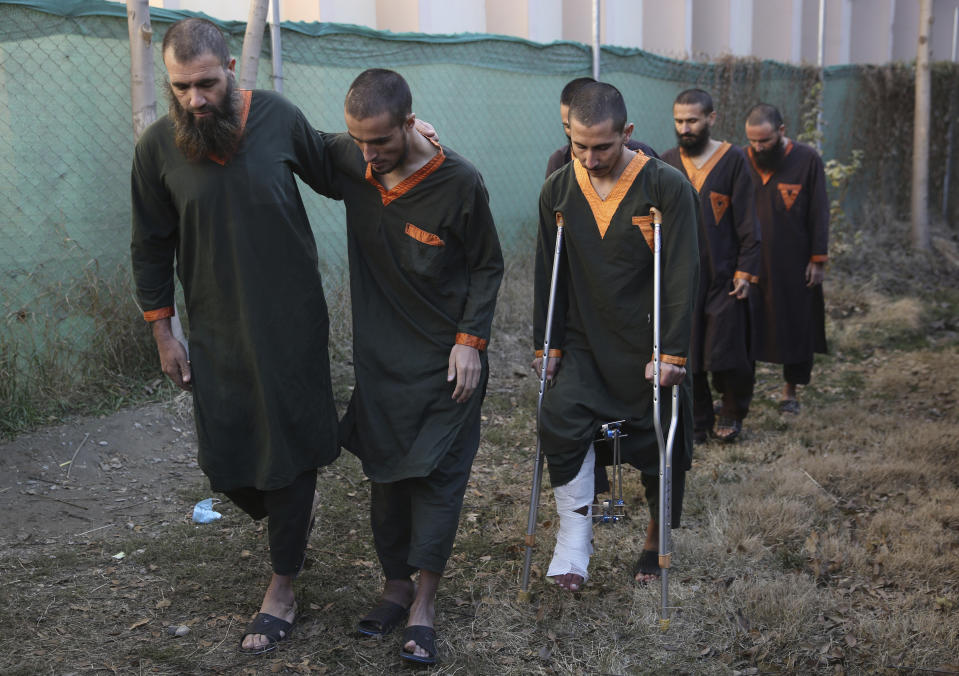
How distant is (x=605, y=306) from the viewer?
3.78 m

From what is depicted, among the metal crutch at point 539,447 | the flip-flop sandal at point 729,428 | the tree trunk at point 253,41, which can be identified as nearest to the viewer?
the metal crutch at point 539,447

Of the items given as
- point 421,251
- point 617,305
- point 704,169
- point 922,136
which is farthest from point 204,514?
point 922,136

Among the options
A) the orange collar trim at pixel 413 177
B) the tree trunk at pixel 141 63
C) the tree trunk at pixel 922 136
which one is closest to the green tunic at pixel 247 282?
the orange collar trim at pixel 413 177

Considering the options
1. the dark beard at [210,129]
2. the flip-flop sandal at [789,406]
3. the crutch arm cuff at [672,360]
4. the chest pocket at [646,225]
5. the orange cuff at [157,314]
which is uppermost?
the dark beard at [210,129]

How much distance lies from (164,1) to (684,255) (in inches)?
277

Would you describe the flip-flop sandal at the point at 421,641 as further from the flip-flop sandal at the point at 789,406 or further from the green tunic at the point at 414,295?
the flip-flop sandal at the point at 789,406

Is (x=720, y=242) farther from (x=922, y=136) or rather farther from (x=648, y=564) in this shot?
(x=922, y=136)

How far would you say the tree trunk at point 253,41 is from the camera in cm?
607

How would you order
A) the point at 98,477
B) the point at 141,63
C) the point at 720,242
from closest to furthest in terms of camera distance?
1. the point at 98,477
2. the point at 141,63
3. the point at 720,242

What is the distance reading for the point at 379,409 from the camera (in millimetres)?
3508

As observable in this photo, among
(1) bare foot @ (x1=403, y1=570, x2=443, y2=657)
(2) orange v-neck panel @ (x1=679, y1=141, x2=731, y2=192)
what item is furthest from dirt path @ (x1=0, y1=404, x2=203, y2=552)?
(2) orange v-neck panel @ (x1=679, y1=141, x2=731, y2=192)

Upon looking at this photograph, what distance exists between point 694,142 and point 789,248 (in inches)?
58.2

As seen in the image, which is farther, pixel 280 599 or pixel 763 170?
pixel 763 170

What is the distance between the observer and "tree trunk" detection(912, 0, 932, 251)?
11.5m
